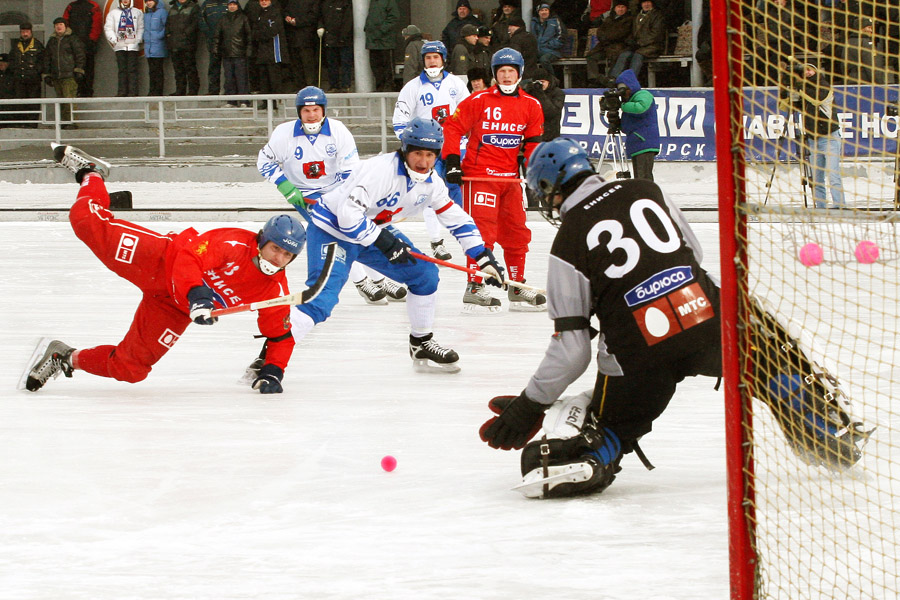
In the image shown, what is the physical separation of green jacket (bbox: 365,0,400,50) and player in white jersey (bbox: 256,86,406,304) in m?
5.91

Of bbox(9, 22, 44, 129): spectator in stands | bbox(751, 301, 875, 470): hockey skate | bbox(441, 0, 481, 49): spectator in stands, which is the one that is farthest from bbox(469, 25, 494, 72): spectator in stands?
bbox(751, 301, 875, 470): hockey skate

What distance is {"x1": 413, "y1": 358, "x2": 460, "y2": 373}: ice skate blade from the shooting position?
5.11 m

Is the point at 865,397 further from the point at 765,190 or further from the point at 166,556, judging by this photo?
the point at 166,556

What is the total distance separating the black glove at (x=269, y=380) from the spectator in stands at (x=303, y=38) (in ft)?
29.7

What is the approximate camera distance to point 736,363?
2.33 m

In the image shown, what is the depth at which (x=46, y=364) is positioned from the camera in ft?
15.6

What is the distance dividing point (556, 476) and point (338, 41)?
10.7m

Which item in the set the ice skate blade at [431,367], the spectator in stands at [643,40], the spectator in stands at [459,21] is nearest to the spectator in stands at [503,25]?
the spectator in stands at [459,21]

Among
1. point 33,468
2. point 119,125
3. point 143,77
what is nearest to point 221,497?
point 33,468

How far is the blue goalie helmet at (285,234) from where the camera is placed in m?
4.36

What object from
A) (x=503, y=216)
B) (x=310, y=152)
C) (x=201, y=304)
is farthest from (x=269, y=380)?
(x=310, y=152)

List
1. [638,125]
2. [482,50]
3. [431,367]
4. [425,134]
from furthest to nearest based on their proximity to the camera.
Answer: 1. [482,50]
2. [638,125]
3. [431,367]
4. [425,134]

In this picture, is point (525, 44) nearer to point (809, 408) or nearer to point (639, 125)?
point (639, 125)

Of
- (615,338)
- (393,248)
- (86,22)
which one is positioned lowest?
(615,338)
